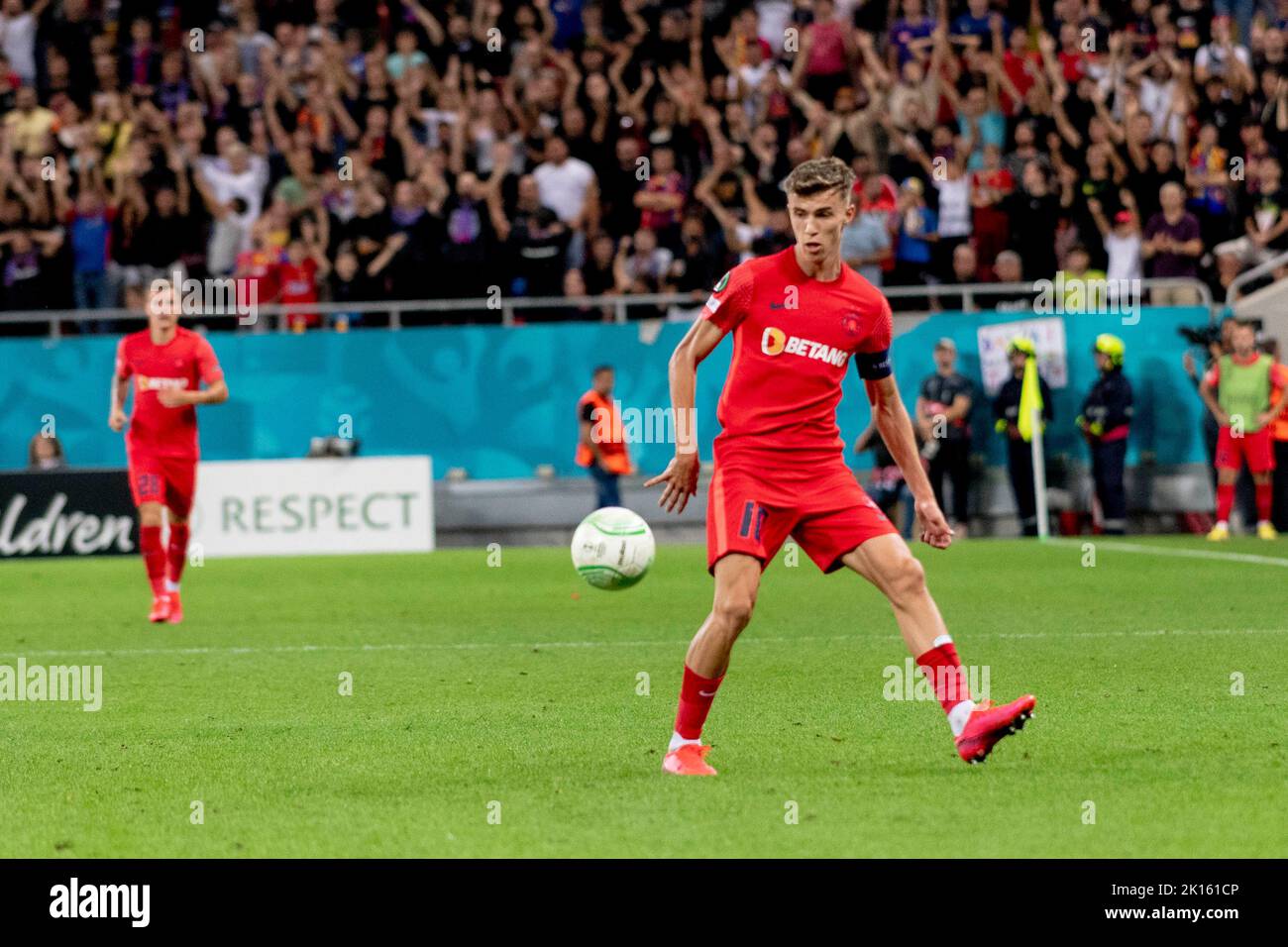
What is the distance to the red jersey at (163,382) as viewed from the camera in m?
15.1

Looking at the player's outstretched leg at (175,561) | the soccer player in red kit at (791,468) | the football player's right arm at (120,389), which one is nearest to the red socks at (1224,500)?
the player's outstretched leg at (175,561)

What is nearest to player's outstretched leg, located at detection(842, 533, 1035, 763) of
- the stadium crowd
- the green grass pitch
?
the green grass pitch

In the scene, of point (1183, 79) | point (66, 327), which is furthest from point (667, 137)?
point (66, 327)

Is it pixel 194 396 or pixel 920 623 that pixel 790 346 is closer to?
pixel 920 623

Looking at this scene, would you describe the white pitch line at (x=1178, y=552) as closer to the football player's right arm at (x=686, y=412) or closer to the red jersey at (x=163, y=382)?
the red jersey at (x=163, y=382)

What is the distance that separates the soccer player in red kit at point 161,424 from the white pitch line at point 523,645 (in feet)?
6.80

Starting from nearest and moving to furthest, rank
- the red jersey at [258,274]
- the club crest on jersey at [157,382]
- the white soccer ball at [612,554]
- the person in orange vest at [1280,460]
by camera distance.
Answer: the white soccer ball at [612,554], the club crest on jersey at [157,382], the person in orange vest at [1280,460], the red jersey at [258,274]

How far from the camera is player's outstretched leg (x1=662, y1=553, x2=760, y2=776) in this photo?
7602mm

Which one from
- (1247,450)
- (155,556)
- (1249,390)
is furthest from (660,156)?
(155,556)

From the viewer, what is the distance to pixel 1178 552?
2038cm

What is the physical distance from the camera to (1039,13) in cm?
2509

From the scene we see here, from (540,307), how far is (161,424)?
9.63m

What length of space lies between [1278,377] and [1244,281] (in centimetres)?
150

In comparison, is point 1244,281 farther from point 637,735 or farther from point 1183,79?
point 637,735
